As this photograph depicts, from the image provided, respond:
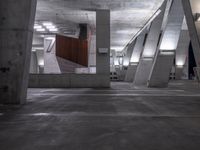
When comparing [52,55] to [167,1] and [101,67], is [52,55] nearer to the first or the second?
[101,67]

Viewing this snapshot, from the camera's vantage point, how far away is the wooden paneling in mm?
27531

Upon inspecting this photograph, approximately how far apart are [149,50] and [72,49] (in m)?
8.79

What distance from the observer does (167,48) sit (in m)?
25.2

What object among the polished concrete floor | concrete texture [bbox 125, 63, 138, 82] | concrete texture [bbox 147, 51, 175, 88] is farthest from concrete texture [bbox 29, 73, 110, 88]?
concrete texture [bbox 125, 63, 138, 82]

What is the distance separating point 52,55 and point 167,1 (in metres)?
19.2

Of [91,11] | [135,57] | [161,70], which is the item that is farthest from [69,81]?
[135,57]

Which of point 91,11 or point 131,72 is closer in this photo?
point 91,11

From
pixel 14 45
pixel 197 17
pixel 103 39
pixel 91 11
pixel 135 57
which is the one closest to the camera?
pixel 14 45

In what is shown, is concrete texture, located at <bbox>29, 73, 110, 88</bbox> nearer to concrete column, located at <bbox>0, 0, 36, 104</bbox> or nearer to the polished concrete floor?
concrete column, located at <bbox>0, 0, 36, 104</bbox>

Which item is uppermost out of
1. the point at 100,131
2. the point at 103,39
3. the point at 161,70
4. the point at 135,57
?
the point at 103,39

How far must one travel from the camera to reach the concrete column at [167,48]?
24297mm

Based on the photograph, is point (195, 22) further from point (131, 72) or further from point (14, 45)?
point (131, 72)

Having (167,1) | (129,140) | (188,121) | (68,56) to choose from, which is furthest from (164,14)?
(129,140)

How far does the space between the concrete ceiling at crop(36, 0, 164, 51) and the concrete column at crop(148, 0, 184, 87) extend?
5.85ft
